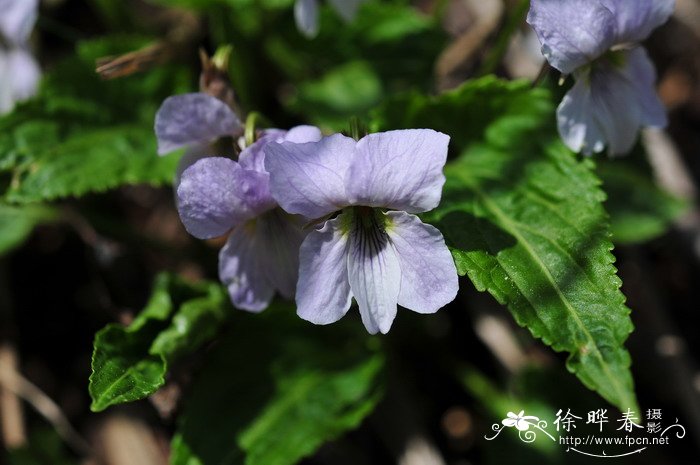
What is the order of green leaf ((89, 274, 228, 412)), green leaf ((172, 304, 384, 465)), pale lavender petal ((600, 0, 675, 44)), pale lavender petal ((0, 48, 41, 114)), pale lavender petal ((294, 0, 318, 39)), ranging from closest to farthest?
green leaf ((89, 274, 228, 412)) < pale lavender petal ((600, 0, 675, 44)) < green leaf ((172, 304, 384, 465)) < pale lavender petal ((294, 0, 318, 39)) < pale lavender petal ((0, 48, 41, 114))

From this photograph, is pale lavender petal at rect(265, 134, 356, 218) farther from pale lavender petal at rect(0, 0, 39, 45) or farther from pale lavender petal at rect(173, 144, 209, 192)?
pale lavender petal at rect(0, 0, 39, 45)

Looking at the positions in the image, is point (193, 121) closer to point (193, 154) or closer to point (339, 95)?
point (193, 154)

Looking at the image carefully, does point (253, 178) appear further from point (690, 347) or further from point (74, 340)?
point (690, 347)

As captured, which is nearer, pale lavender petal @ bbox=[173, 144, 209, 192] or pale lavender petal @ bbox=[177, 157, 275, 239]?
pale lavender petal @ bbox=[177, 157, 275, 239]

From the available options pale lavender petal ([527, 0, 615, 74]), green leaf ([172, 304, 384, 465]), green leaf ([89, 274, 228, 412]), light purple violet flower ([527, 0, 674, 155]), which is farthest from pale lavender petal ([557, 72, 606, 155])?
green leaf ([89, 274, 228, 412])

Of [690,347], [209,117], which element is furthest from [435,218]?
[690,347]

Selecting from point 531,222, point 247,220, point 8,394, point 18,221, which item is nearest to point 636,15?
point 531,222
